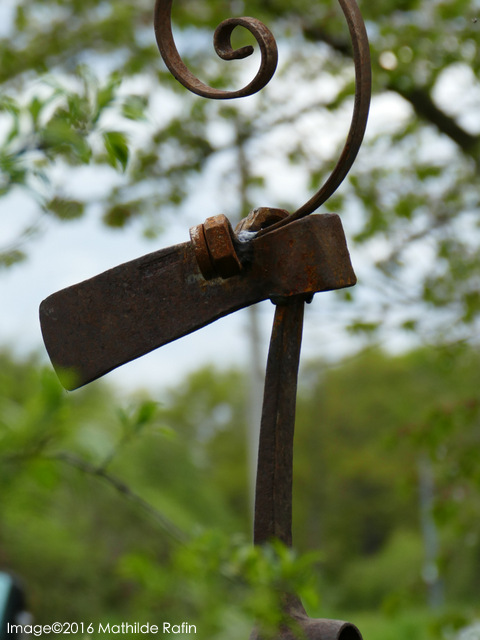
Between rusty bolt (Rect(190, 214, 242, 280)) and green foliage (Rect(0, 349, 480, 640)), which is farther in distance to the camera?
green foliage (Rect(0, 349, 480, 640))

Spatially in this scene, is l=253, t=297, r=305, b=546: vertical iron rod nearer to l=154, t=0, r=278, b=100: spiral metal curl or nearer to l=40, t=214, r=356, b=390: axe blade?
l=40, t=214, r=356, b=390: axe blade

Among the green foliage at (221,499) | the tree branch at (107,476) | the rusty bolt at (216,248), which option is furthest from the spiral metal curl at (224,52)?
the tree branch at (107,476)

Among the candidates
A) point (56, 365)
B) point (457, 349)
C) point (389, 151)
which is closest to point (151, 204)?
point (389, 151)

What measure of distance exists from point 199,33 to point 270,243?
297 cm

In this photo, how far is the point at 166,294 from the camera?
830mm

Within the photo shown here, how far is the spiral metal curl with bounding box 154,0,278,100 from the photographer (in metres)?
0.81

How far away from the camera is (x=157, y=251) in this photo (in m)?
0.83

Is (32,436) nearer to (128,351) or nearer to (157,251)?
(128,351)

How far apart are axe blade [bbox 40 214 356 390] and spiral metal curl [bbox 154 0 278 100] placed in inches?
7.0

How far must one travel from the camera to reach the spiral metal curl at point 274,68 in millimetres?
757

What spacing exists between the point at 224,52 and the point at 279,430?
47 cm

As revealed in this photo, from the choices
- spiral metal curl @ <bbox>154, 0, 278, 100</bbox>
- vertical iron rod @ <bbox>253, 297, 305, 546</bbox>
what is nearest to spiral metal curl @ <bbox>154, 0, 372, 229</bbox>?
spiral metal curl @ <bbox>154, 0, 278, 100</bbox>

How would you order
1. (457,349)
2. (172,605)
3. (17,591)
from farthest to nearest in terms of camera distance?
(172,605) → (457,349) → (17,591)

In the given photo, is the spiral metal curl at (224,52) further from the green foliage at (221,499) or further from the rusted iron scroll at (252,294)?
the green foliage at (221,499)
